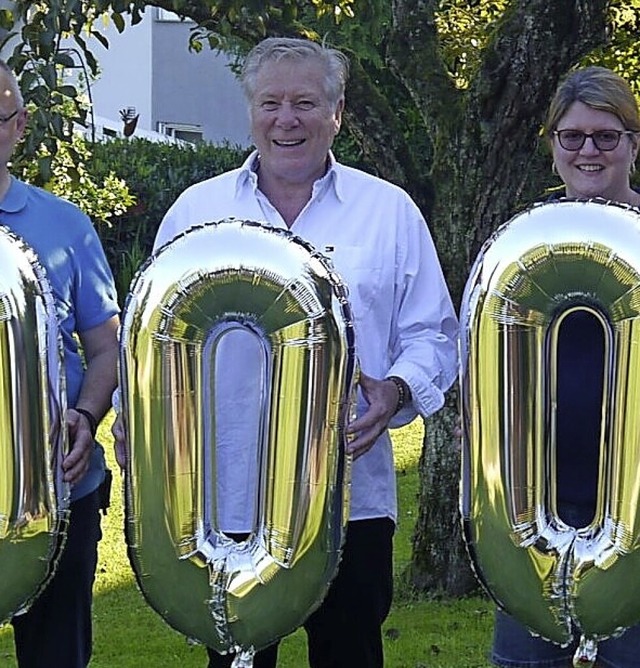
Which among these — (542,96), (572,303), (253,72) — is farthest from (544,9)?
(572,303)

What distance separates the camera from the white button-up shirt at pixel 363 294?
2.90m

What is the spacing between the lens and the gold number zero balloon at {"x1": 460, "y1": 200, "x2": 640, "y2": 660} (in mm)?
2545

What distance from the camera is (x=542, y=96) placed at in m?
4.68

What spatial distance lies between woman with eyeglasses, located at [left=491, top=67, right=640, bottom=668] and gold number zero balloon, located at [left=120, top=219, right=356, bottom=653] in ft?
1.59

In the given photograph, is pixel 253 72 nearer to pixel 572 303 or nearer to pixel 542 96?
pixel 572 303

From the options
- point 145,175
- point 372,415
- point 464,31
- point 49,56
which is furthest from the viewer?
point 145,175

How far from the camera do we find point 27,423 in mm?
2602

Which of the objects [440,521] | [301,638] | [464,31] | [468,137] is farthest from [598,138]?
[464,31]

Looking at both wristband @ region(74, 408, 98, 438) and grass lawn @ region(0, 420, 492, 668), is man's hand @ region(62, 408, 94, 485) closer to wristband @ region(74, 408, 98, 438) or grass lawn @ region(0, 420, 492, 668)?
wristband @ region(74, 408, 98, 438)

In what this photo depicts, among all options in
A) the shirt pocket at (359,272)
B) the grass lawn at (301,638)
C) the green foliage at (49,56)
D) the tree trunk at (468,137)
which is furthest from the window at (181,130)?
the shirt pocket at (359,272)

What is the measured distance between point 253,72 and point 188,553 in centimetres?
107

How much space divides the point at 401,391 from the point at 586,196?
573 mm

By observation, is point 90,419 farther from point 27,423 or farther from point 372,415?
Answer: point 372,415

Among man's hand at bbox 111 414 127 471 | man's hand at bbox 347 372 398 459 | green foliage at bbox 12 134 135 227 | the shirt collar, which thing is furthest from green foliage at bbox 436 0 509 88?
man's hand at bbox 111 414 127 471
